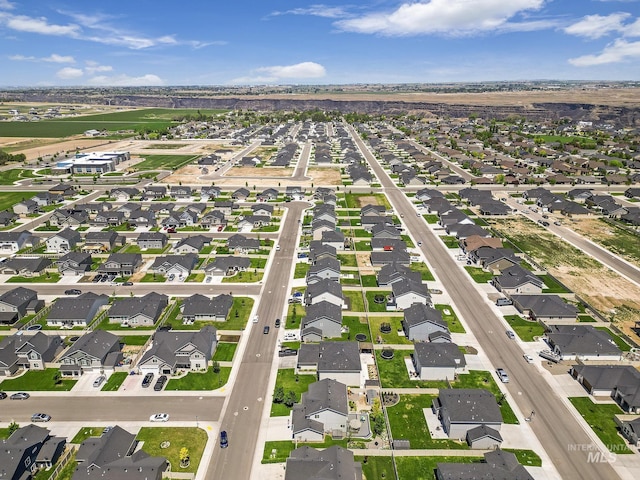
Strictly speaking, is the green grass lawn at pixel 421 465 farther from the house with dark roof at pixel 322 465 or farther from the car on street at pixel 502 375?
the car on street at pixel 502 375

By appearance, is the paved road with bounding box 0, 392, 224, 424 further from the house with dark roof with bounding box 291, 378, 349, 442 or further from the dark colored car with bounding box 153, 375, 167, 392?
the house with dark roof with bounding box 291, 378, 349, 442

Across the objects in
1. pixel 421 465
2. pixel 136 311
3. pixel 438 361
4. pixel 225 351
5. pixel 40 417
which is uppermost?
pixel 136 311

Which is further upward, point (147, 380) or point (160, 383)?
point (147, 380)

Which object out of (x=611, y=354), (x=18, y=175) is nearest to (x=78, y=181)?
(x=18, y=175)

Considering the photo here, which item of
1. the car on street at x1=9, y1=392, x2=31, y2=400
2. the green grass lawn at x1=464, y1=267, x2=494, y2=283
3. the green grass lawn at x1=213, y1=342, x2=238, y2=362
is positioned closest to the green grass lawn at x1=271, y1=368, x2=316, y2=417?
the green grass lawn at x1=213, y1=342, x2=238, y2=362

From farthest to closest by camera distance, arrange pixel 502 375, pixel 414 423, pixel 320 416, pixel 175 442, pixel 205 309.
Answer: pixel 205 309, pixel 502 375, pixel 414 423, pixel 320 416, pixel 175 442

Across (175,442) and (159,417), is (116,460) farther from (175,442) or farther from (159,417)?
(159,417)

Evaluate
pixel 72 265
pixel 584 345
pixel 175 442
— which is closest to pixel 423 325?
pixel 584 345
